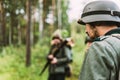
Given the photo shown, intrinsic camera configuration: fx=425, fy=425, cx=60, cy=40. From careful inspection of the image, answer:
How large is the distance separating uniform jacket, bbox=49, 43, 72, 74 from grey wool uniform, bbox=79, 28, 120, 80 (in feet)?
15.3

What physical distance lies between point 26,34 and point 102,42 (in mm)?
5518

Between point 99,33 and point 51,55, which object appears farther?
point 51,55

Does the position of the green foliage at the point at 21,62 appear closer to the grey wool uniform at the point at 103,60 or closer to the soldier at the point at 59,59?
the soldier at the point at 59,59

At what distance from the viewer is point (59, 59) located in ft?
25.0

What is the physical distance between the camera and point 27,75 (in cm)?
834

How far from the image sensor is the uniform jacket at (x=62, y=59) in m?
7.59

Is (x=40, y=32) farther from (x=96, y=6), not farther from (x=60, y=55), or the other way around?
(x=96, y=6)

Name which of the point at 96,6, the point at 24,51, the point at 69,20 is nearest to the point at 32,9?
the point at 24,51

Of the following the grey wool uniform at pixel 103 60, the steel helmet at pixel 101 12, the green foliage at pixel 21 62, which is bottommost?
the green foliage at pixel 21 62

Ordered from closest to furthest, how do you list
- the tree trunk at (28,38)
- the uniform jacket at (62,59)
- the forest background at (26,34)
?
the forest background at (26,34) < the uniform jacket at (62,59) < the tree trunk at (28,38)

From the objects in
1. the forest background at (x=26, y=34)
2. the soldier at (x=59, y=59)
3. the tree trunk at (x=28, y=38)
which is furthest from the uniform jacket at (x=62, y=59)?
the tree trunk at (x=28, y=38)

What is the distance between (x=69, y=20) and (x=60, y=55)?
342 cm

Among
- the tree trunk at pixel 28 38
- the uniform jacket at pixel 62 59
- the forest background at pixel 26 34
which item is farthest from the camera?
the tree trunk at pixel 28 38

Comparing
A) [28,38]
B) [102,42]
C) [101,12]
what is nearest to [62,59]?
[28,38]
